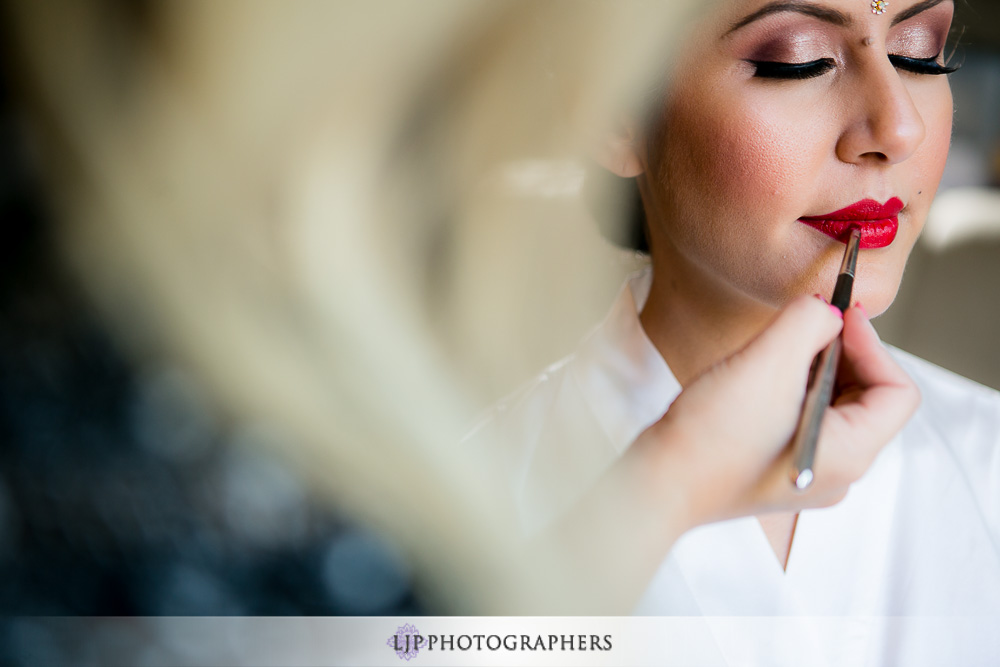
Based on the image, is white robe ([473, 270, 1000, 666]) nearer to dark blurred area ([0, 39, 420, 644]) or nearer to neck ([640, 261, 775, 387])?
neck ([640, 261, 775, 387])

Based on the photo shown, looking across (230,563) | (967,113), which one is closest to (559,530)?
(230,563)

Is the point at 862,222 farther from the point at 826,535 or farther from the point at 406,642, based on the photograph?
the point at 406,642

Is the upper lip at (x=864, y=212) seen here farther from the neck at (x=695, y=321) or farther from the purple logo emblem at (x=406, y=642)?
the purple logo emblem at (x=406, y=642)

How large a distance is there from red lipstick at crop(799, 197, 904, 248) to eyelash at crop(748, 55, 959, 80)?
0.20 ft

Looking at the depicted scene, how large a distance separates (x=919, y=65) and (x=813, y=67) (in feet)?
0.18

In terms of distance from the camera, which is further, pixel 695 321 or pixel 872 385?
pixel 695 321

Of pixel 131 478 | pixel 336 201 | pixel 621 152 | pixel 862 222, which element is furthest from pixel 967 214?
pixel 131 478

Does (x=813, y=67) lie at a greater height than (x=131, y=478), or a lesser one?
greater

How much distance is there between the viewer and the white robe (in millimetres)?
364

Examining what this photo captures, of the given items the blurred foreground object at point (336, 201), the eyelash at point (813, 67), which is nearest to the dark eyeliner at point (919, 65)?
the eyelash at point (813, 67)

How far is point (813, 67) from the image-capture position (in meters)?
0.33

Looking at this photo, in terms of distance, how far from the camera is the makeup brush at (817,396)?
243mm

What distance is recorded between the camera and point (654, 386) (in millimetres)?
433

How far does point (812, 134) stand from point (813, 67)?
3 cm
